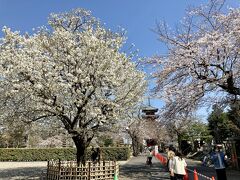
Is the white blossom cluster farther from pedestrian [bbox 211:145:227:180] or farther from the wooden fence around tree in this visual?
pedestrian [bbox 211:145:227:180]

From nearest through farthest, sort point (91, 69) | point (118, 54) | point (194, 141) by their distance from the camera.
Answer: point (91, 69) < point (118, 54) < point (194, 141)

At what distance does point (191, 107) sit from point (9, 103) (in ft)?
31.7

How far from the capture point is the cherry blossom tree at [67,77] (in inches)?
573

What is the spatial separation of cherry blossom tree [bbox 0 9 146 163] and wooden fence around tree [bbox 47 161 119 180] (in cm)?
123

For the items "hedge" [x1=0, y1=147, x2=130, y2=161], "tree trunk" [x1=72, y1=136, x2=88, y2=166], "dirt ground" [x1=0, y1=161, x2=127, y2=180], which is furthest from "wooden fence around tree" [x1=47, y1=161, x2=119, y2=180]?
"hedge" [x1=0, y1=147, x2=130, y2=161]

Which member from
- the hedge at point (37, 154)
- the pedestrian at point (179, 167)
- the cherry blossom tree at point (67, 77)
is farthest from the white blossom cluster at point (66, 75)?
the hedge at point (37, 154)

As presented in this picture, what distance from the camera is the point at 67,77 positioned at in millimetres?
15125

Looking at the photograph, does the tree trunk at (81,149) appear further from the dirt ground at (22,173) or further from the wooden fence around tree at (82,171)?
the dirt ground at (22,173)

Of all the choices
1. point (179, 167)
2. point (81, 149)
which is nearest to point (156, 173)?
point (81, 149)

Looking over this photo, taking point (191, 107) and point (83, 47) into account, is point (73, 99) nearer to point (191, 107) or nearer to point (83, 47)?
→ point (83, 47)

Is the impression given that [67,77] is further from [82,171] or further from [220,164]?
[220,164]

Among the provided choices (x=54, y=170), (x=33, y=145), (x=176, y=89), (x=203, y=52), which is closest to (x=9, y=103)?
(x=54, y=170)

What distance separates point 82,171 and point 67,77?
4740 millimetres

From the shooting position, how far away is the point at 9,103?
15.5 meters
